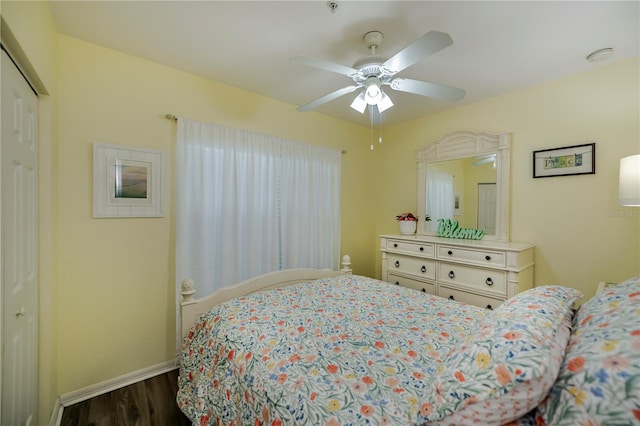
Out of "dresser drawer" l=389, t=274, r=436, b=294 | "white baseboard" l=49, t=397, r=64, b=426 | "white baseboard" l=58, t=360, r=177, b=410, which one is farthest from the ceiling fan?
"white baseboard" l=49, t=397, r=64, b=426

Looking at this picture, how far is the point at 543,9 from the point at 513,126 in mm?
1231

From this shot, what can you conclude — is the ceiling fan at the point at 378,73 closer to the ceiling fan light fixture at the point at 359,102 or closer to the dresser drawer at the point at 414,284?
the ceiling fan light fixture at the point at 359,102

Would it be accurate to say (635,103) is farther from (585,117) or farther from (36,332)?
(36,332)

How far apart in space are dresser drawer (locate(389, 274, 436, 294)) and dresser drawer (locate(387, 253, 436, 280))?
7 centimetres

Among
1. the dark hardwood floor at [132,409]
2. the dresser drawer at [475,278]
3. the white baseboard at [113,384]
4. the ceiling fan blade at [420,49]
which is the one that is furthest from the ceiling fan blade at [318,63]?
the white baseboard at [113,384]

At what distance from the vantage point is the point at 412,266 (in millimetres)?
2846

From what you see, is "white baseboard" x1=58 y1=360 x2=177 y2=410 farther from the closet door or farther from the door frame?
the closet door

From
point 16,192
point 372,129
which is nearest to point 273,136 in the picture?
point 372,129

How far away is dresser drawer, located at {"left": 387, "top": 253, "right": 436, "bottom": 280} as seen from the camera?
106 inches

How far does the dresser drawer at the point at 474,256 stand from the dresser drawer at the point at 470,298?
0.93ft

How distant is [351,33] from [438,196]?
6.72ft

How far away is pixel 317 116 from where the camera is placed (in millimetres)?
3158

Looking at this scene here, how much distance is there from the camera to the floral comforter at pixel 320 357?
0.91 metres

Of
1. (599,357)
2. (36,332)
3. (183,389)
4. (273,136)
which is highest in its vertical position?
(273,136)
